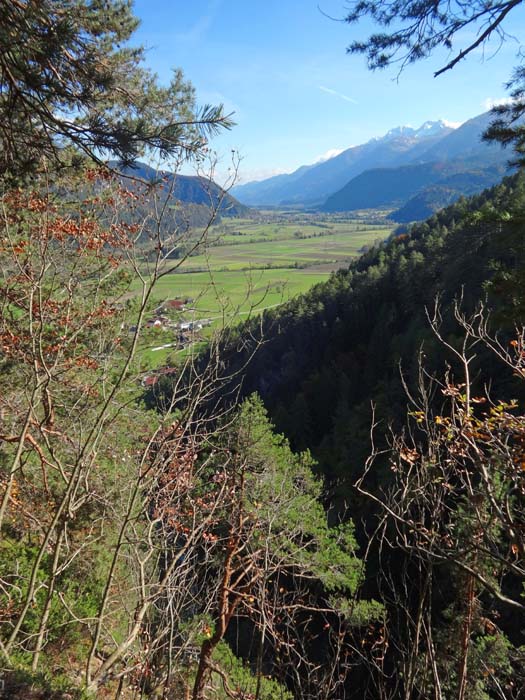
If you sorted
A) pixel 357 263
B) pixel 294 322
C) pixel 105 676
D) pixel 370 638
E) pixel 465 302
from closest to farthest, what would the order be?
1. pixel 105 676
2. pixel 370 638
3. pixel 465 302
4. pixel 294 322
5. pixel 357 263

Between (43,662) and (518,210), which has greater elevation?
(518,210)

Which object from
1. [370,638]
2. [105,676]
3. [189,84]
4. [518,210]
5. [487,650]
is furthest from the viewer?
[370,638]

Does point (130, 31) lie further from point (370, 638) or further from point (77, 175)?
point (370, 638)

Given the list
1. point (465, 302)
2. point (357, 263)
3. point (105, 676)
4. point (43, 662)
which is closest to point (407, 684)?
point (105, 676)

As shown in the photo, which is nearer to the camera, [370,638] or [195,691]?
[195,691]

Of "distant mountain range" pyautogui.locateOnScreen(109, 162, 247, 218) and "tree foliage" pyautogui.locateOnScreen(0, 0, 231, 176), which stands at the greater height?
"tree foliage" pyautogui.locateOnScreen(0, 0, 231, 176)

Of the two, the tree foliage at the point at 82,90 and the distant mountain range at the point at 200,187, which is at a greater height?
the tree foliage at the point at 82,90

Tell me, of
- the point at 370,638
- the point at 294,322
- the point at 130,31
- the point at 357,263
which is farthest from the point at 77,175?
the point at 357,263

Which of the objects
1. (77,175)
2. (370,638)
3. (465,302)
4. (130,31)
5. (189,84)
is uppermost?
(130,31)

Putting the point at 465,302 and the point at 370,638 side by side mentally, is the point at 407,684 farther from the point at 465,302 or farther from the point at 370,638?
the point at 465,302

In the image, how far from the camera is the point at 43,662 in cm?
582

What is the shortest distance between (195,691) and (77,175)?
19.0 feet

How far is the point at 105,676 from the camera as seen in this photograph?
2.75 m

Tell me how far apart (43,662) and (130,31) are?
309 inches
